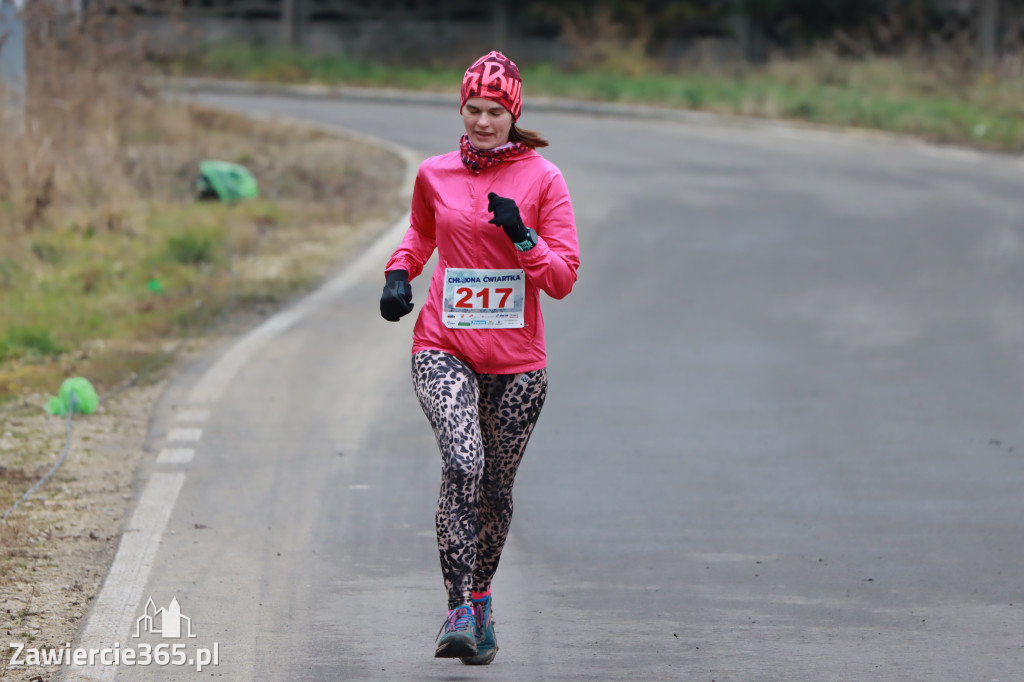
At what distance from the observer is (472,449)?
16.4 feet

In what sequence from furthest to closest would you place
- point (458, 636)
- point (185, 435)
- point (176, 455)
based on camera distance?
point (185, 435), point (176, 455), point (458, 636)

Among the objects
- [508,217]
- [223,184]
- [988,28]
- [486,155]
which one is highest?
[486,155]

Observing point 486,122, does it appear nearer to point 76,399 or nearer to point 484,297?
point 484,297

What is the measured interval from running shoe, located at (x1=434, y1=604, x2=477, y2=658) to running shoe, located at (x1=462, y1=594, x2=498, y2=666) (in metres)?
0.14

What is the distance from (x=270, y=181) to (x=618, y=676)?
42.3 ft

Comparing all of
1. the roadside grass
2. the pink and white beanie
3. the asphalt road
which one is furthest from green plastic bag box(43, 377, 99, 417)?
the roadside grass

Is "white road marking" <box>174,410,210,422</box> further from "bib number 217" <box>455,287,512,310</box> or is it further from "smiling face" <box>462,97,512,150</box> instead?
"smiling face" <box>462,97,512,150</box>

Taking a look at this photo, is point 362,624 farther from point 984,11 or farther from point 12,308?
point 984,11

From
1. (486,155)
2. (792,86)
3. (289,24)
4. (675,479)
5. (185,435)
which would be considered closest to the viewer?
(486,155)

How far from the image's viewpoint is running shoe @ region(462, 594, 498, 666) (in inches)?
201

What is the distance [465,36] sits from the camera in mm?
39188

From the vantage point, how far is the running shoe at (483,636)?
5.12 metres

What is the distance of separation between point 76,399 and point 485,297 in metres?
4.04

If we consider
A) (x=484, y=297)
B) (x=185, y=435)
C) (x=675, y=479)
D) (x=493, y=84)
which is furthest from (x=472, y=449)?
(x=185, y=435)
